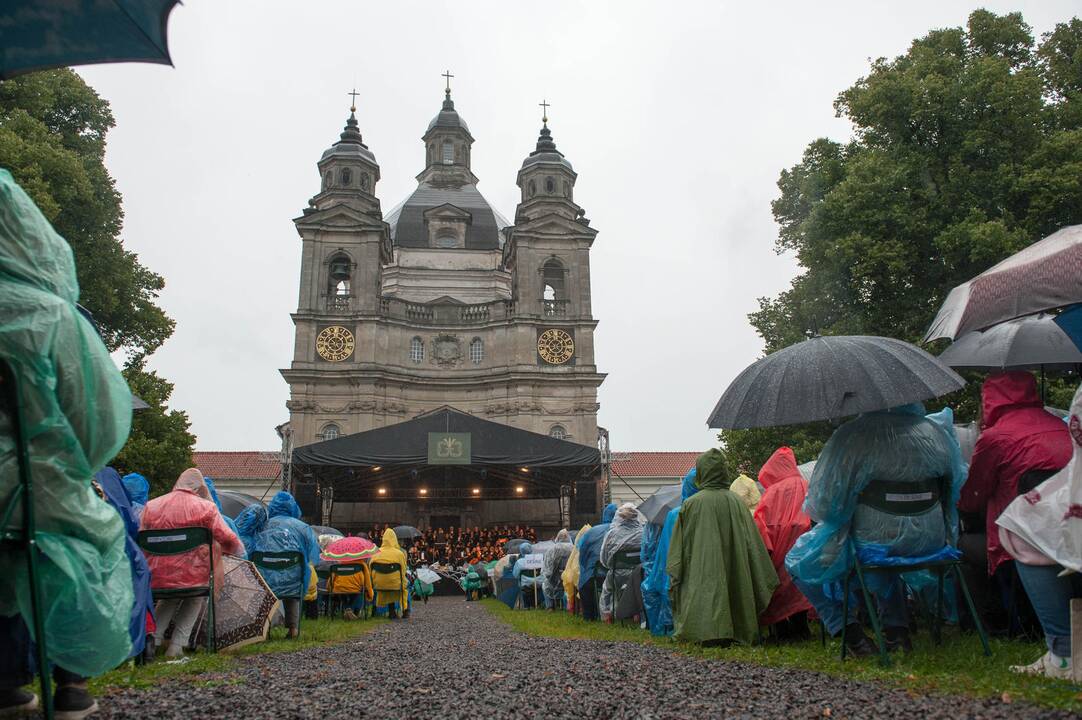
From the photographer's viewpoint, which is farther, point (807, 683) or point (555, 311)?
point (555, 311)

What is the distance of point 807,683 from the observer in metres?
3.80

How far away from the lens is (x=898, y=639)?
477 cm

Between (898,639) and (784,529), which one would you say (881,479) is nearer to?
(898,639)

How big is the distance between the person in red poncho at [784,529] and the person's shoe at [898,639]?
3.97ft

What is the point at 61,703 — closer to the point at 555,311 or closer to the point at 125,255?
the point at 125,255

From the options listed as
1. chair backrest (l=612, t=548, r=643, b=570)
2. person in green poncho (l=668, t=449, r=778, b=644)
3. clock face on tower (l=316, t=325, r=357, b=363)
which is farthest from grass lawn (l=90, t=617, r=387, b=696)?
clock face on tower (l=316, t=325, r=357, b=363)

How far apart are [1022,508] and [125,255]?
20.9m

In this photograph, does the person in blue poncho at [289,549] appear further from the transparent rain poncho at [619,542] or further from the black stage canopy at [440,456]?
the black stage canopy at [440,456]

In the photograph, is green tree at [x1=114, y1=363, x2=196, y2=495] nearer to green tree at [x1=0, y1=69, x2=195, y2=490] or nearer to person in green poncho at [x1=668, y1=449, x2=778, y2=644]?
green tree at [x1=0, y1=69, x2=195, y2=490]

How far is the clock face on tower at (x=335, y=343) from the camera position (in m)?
33.7

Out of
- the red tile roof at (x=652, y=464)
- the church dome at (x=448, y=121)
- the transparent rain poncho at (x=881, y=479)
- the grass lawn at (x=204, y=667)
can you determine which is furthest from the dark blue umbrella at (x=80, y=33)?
the church dome at (x=448, y=121)

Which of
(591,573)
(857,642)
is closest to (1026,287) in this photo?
(857,642)

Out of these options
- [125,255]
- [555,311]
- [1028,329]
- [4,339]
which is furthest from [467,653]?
[555,311]

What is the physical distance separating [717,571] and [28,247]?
4.77 meters
